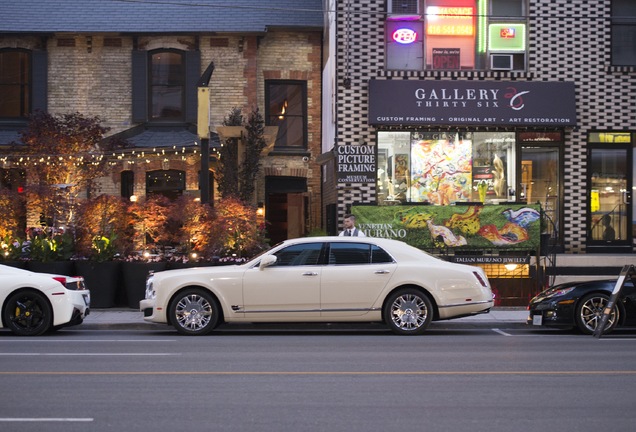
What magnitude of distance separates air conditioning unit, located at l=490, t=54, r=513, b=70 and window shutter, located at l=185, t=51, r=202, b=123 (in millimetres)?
8133

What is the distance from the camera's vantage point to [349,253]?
14.7m

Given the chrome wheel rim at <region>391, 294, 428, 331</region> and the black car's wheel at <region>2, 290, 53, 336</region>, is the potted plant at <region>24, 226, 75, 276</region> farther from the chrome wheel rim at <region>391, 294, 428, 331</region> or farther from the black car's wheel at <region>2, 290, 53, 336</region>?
the chrome wheel rim at <region>391, 294, 428, 331</region>

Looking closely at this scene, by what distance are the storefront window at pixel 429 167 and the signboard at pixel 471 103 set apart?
585 mm

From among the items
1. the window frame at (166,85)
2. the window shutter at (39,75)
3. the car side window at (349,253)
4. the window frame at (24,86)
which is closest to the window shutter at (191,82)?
the window frame at (166,85)

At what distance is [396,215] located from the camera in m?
19.6

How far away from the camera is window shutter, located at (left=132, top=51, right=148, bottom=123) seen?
25.5 metres

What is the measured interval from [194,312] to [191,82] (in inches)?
484

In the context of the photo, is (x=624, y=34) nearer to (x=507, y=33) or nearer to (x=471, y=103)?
(x=507, y=33)

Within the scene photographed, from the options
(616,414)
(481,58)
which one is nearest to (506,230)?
(481,58)

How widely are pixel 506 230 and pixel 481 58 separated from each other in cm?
513

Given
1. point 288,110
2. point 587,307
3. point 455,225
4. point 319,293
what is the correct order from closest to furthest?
point 319,293 < point 587,307 < point 455,225 < point 288,110

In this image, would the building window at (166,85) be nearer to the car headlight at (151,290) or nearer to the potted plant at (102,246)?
the potted plant at (102,246)

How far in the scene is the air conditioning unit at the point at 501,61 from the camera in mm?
22484

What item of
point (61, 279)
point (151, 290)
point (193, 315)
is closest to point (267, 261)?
point (193, 315)
